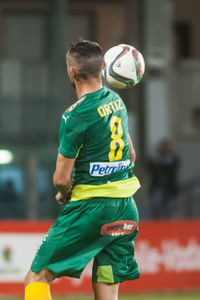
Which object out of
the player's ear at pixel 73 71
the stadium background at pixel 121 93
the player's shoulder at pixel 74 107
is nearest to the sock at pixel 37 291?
the player's shoulder at pixel 74 107

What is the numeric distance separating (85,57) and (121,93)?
12115 millimetres

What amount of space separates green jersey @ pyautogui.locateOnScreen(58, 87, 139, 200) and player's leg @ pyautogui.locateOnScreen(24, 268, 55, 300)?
0.49m

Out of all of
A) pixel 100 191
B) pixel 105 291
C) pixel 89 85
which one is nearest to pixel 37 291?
pixel 105 291

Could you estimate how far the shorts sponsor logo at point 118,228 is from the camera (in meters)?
4.75

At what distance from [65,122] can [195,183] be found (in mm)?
9378

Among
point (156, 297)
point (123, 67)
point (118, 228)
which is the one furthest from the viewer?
point (156, 297)

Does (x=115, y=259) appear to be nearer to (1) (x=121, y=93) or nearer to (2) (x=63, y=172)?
(2) (x=63, y=172)

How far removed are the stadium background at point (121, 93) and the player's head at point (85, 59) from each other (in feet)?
18.3

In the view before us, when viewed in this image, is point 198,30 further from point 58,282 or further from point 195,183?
point 58,282

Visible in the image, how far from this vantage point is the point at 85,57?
4.60 m

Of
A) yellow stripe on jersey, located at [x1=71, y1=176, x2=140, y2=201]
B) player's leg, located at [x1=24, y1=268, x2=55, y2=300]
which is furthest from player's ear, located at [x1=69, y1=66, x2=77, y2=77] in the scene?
player's leg, located at [x1=24, y1=268, x2=55, y2=300]

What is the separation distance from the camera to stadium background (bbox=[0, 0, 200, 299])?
34.2 feet

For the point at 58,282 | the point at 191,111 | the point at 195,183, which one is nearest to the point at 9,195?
the point at 58,282

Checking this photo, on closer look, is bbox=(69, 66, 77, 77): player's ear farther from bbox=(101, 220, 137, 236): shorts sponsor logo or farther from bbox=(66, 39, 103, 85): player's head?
bbox=(101, 220, 137, 236): shorts sponsor logo
